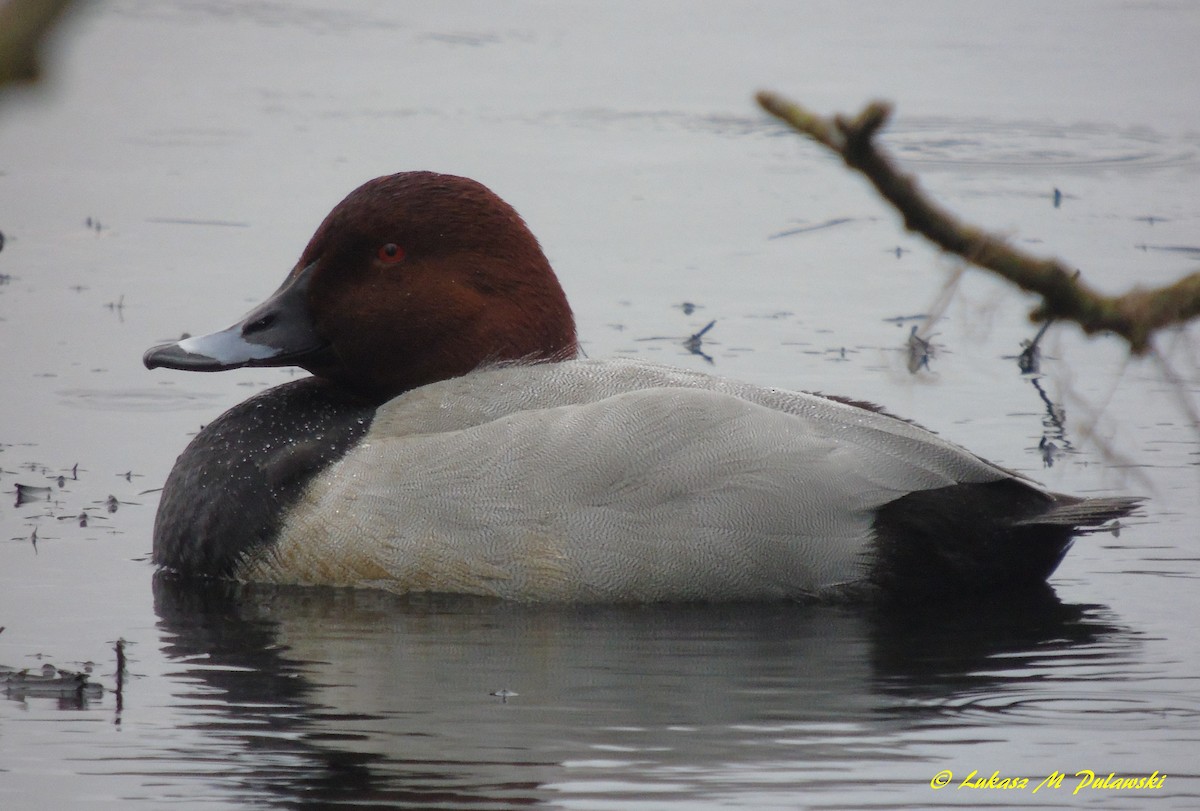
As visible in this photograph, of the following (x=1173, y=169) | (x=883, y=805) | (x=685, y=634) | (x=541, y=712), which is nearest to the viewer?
(x=883, y=805)

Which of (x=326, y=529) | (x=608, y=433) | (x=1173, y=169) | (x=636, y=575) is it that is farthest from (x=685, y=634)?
(x=1173, y=169)

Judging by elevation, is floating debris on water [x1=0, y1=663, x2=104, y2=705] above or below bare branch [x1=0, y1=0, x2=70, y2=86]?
below

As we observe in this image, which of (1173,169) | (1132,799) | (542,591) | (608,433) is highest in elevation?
(1173,169)

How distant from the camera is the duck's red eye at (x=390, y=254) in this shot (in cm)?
589

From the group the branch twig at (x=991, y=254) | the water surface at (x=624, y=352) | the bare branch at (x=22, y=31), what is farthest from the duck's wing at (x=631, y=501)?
the bare branch at (x=22, y=31)

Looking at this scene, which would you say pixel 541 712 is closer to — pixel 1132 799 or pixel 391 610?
pixel 391 610

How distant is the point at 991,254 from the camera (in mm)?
1818

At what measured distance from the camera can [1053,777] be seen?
13.6 feet

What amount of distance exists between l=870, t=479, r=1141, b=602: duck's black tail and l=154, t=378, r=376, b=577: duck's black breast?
171cm

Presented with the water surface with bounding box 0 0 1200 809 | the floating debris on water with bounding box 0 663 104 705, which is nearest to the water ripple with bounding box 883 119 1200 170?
the water surface with bounding box 0 0 1200 809

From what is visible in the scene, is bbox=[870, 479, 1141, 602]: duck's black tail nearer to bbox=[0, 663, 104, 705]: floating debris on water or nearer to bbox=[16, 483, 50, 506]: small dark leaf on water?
bbox=[0, 663, 104, 705]: floating debris on water

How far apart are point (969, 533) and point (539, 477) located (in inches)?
52.1

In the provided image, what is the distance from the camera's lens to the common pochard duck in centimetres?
530

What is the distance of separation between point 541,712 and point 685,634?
77 cm
